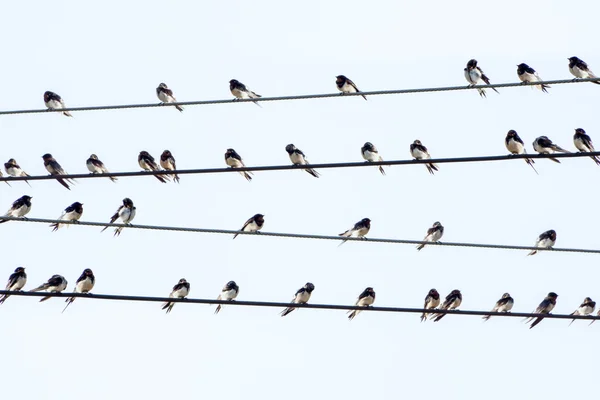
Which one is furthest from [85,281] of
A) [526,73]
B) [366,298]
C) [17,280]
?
[526,73]

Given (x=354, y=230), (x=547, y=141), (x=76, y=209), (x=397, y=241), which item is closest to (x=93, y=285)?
(x=76, y=209)

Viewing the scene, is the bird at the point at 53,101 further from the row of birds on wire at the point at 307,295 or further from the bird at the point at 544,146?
the bird at the point at 544,146

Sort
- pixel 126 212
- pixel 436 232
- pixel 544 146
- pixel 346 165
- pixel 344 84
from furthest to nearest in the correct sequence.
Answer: pixel 344 84
pixel 436 232
pixel 126 212
pixel 544 146
pixel 346 165

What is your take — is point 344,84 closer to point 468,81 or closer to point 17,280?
point 468,81

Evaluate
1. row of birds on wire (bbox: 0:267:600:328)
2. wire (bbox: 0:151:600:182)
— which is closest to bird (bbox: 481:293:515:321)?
row of birds on wire (bbox: 0:267:600:328)

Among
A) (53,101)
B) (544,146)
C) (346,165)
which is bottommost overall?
(346,165)

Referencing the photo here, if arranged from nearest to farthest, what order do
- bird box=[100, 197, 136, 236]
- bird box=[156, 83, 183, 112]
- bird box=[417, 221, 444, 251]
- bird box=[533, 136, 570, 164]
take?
bird box=[533, 136, 570, 164] → bird box=[100, 197, 136, 236] → bird box=[417, 221, 444, 251] → bird box=[156, 83, 183, 112]

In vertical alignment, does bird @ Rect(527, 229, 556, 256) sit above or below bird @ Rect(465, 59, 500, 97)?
below

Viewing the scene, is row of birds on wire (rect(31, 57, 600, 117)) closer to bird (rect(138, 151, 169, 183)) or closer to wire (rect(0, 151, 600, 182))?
bird (rect(138, 151, 169, 183))

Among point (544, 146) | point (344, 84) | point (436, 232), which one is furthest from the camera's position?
point (344, 84)

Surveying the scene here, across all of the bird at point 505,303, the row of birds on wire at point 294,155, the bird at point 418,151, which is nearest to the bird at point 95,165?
the row of birds on wire at point 294,155

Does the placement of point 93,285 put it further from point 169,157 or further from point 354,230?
point 354,230

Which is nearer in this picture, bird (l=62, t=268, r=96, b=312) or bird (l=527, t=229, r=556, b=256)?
bird (l=62, t=268, r=96, b=312)

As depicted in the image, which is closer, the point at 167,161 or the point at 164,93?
the point at 167,161
